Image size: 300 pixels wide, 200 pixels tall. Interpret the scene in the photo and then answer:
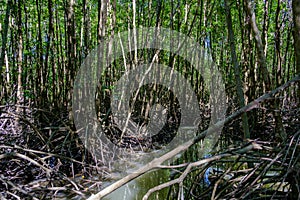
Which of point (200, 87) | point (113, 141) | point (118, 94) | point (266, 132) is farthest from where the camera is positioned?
point (200, 87)

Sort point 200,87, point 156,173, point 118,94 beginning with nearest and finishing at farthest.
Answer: point 156,173 < point 118,94 < point 200,87

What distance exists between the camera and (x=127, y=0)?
7016mm

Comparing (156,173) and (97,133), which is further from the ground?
(97,133)

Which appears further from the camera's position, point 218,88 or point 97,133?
point 218,88

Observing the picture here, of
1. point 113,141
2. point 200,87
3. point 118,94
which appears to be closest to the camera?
point 113,141

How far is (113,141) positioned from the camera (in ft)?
14.5

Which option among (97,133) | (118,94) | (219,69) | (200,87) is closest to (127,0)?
(118,94)

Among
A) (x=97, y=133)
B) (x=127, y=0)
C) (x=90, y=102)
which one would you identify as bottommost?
(x=97, y=133)

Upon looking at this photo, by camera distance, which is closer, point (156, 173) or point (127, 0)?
point (156, 173)

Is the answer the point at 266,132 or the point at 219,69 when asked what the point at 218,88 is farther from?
the point at 266,132

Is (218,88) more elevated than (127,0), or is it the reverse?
(127,0)

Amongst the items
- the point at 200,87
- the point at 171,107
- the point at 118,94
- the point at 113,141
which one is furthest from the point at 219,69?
the point at 113,141

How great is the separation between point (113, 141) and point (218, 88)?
506cm

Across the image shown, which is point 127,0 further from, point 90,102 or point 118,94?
point 90,102
